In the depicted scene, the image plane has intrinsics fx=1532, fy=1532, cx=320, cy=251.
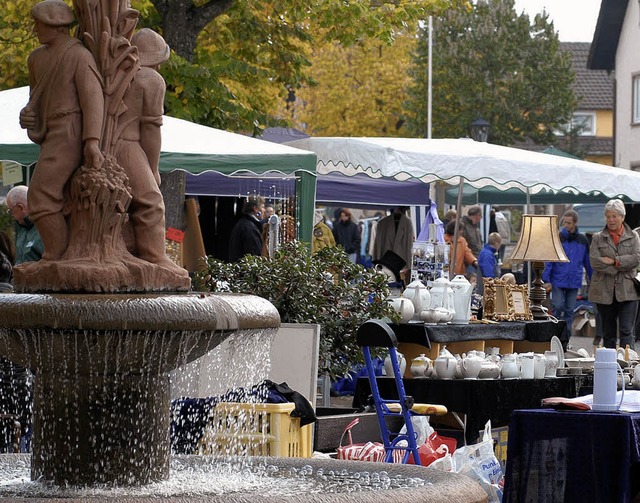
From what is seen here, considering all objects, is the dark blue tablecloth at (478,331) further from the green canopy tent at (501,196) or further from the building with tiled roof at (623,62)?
the building with tiled roof at (623,62)

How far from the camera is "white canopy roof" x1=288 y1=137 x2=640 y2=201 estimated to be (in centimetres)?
1488

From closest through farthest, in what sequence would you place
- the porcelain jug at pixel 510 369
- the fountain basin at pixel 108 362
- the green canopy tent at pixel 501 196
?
1. the fountain basin at pixel 108 362
2. the porcelain jug at pixel 510 369
3. the green canopy tent at pixel 501 196

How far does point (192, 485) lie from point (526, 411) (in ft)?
6.11

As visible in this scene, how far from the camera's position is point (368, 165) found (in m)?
14.9

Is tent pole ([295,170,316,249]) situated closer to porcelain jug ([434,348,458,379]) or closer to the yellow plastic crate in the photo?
porcelain jug ([434,348,458,379])

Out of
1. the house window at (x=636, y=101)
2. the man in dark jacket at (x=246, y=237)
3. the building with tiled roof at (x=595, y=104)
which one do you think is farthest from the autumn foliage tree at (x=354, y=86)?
the man in dark jacket at (x=246, y=237)

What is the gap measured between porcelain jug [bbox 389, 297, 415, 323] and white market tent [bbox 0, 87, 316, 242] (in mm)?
2007

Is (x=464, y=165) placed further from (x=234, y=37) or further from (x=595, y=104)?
(x=595, y=104)

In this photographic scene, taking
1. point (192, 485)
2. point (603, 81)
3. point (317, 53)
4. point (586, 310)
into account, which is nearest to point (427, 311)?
point (192, 485)

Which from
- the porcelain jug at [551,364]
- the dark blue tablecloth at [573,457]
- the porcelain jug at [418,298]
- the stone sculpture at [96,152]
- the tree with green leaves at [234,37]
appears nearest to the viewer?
the stone sculpture at [96,152]

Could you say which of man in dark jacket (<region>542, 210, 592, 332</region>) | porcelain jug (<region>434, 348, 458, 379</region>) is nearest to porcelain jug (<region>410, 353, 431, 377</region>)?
porcelain jug (<region>434, 348, 458, 379</region>)

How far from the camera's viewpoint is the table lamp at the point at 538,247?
13.5 m

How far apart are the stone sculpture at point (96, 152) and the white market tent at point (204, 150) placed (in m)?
5.07

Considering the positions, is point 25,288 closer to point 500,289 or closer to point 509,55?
point 500,289
